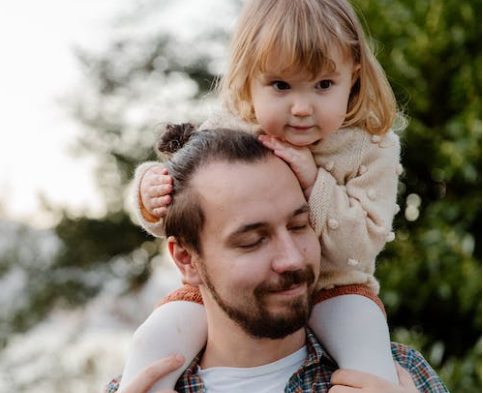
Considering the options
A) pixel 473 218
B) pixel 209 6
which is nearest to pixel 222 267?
pixel 473 218

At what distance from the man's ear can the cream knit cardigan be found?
1.23 ft

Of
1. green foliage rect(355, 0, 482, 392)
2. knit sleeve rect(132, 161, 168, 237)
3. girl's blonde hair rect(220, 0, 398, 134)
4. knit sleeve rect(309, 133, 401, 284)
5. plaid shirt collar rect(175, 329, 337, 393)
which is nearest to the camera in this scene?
girl's blonde hair rect(220, 0, 398, 134)

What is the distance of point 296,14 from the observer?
81.8 inches

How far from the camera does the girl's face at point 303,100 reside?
207 cm

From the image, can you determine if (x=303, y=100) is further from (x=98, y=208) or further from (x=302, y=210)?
(x=98, y=208)

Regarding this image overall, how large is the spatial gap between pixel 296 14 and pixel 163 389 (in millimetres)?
1107

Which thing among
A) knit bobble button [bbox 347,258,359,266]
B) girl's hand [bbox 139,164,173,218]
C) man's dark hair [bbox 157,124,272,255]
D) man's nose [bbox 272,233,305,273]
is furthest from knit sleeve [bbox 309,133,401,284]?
girl's hand [bbox 139,164,173,218]

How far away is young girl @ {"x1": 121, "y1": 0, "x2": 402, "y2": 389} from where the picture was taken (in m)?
2.07

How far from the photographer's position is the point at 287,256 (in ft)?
6.79

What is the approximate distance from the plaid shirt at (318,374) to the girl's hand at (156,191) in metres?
0.47

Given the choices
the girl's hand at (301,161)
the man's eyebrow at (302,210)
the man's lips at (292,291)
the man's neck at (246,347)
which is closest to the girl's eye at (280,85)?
the girl's hand at (301,161)

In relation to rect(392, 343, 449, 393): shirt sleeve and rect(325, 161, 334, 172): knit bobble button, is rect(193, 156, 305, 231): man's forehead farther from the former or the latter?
rect(392, 343, 449, 393): shirt sleeve

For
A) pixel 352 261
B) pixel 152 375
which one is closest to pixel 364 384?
pixel 352 261

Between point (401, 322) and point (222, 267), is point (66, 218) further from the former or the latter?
point (222, 267)
